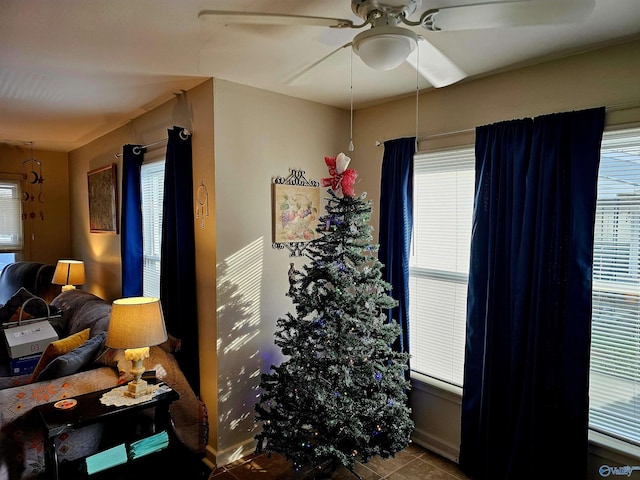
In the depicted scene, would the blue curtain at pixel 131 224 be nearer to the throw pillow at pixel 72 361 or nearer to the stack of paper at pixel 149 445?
the throw pillow at pixel 72 361

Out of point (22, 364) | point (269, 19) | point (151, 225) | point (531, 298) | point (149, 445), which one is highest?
point (269, 19)

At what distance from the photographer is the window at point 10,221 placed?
491 centimetres

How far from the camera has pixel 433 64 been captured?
187 cm

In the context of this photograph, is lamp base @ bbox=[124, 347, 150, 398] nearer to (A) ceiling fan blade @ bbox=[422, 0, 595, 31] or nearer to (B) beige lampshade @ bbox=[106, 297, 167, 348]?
(B) beige lampshade @ bbox=[106, 297, 167, 348]

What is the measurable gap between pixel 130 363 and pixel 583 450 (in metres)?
2.47

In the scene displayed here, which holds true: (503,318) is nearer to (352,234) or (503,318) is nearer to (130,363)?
(352,234)

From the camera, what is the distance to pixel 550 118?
2.19 meters

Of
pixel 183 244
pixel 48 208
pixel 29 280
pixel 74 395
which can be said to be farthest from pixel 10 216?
pixel 74 395

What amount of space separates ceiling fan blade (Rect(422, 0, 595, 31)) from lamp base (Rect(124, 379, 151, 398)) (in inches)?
85.4

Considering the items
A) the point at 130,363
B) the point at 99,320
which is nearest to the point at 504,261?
the point at 130,363

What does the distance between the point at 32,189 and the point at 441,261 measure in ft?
16.8

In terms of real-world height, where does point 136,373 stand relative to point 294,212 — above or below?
below

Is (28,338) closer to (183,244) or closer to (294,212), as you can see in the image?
(183,244)

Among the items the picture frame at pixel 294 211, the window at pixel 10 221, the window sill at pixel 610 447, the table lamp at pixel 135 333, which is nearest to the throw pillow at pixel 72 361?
the table lamp at pixel 135 333
